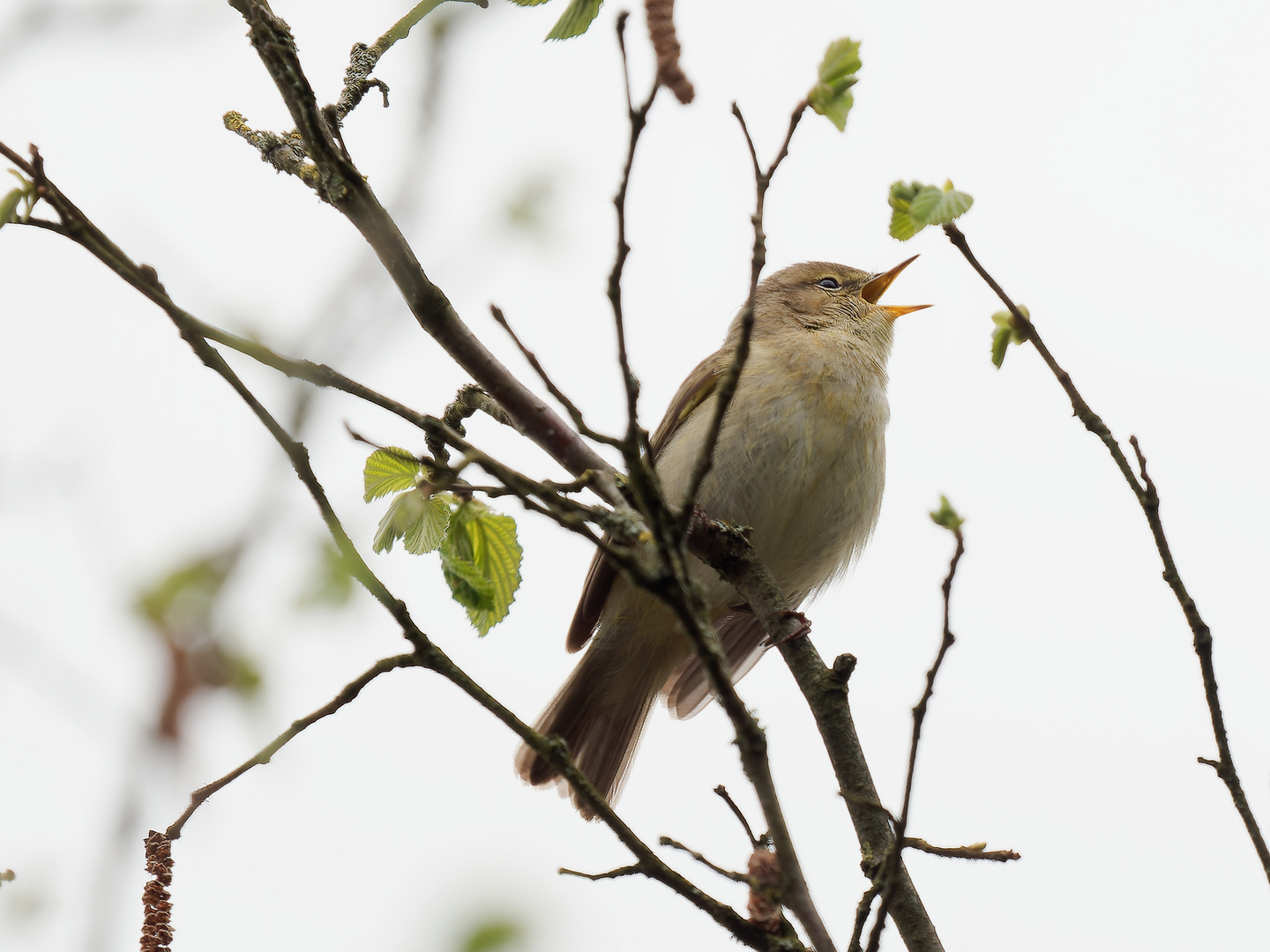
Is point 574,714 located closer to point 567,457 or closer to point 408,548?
point 567,457

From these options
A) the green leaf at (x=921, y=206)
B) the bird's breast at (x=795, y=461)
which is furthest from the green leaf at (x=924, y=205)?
the bird's breast at (x=795, y=461)

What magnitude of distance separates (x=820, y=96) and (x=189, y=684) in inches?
54.0

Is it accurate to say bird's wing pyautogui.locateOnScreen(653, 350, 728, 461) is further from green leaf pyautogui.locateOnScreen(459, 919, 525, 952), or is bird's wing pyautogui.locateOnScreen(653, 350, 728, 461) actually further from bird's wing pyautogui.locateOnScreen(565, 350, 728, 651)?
green leaf pyautogui.locateOnScreen(459, 919, 525, 952)

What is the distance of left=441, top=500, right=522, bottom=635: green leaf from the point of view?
2334mm

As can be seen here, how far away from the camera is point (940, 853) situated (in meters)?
2.52

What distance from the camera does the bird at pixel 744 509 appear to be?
4902mm

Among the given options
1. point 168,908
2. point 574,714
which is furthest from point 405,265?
point 574,714

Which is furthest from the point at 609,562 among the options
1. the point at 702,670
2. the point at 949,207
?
the point at 949,207

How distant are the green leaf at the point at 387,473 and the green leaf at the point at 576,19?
3.00ft

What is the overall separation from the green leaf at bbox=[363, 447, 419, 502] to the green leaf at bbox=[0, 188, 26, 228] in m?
0.84

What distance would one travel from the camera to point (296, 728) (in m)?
2.11

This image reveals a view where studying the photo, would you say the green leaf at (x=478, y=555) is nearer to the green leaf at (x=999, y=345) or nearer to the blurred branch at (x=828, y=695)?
the blurred branch at (x=828, y=695)

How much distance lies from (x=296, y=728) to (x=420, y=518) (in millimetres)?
513

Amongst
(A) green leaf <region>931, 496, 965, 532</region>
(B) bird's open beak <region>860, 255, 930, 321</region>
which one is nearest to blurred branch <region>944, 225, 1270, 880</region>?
(A) green leaf <region>931, 496, 965, 532</region>
